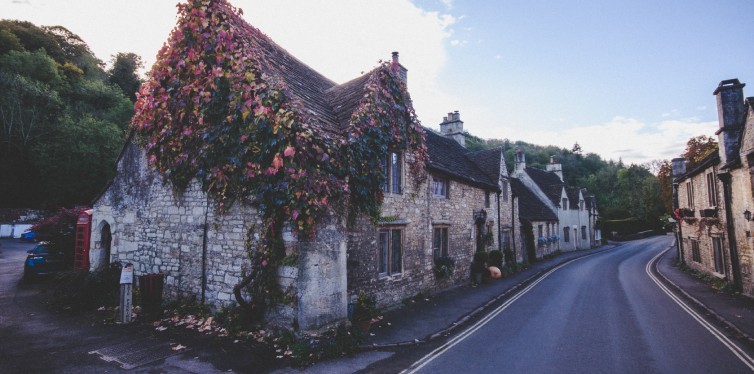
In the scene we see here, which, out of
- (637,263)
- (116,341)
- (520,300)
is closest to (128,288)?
(116,341)

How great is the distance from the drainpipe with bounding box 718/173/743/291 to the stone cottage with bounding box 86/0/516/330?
454 inches

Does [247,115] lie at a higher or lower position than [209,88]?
lower

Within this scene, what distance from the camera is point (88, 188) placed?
108 feet

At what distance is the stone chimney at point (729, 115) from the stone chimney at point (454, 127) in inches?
Result: 525

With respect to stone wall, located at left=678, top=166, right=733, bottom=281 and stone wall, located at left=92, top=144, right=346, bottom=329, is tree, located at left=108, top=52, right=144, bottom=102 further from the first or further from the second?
stone wall, located at left=678, top=166, right=733, bottom=281

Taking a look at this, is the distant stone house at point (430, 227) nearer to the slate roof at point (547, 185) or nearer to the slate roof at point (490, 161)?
the slate roof at point (490, 161)

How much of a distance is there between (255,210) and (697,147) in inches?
1516

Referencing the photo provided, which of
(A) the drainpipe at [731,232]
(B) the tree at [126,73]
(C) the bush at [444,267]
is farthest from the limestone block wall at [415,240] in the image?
(B) the tree at [126,73]

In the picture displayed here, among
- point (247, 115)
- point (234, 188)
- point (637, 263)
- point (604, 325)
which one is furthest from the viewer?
A: point (637, 263)

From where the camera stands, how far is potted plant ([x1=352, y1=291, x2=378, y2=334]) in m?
8.75

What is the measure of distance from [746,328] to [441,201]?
9.71 m

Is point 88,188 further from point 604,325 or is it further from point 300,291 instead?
point 604,325

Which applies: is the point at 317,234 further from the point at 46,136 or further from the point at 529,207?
the point at 46,136

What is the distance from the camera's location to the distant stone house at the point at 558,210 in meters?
31.6
